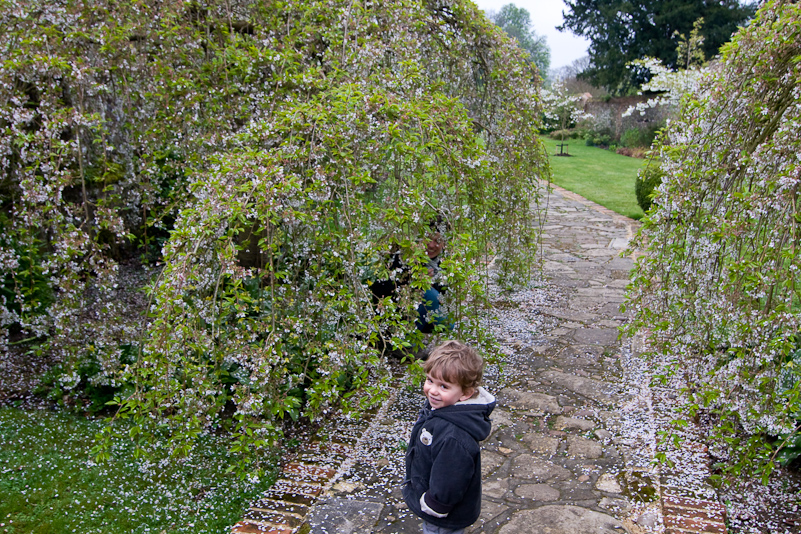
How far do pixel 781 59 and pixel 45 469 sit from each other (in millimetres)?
4068

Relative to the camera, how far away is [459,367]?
1.97 m

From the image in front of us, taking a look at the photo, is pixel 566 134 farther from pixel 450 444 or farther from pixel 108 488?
pixel 450 444

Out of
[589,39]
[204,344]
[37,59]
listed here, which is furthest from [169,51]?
[589,39]

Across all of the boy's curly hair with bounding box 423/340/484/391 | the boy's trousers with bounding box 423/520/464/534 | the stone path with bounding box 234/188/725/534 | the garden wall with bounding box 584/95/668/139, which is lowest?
the stone path with bounding box 234/188/725/534

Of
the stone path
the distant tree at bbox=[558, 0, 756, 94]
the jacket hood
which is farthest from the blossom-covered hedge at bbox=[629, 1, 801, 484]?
the distant tree at bbox=[558, 0, 756, 94]

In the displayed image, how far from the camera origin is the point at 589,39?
78.7ft

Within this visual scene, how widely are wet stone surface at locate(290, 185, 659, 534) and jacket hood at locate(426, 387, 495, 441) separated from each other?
2.49 feet

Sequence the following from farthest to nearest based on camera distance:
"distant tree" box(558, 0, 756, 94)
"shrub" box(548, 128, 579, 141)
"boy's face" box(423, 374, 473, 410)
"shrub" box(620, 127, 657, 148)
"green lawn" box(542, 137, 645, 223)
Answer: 1. "shrub" box(548, 128, 579, 141)
2. "distant tree" box(558, 0, 756, 94)
3. "shrub" box(620, 127, 657, 148)
4. "green lawn" box(542, 137, 645, 223)
5. "boy's face" box(423, 374, 473, 410)

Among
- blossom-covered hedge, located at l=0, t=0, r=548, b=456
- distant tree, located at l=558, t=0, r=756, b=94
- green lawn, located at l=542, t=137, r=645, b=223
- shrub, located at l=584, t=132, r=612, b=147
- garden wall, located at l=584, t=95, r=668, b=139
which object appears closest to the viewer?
blossom-covered hedge, located at l=0, t=0, r=548, b=456

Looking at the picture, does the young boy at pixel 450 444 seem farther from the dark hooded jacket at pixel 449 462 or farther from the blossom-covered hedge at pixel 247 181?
the blossom-covered hedge at pixel 247 181

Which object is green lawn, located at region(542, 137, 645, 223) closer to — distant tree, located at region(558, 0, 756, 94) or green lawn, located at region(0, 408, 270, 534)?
distant tree, located at region(558, 0, 756, 94)

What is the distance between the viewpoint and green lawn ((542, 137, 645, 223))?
1120cm

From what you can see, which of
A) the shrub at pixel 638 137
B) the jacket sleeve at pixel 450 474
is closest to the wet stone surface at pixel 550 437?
the jacket sleeve at pixel 450 474

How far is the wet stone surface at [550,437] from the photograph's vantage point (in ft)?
8.50
